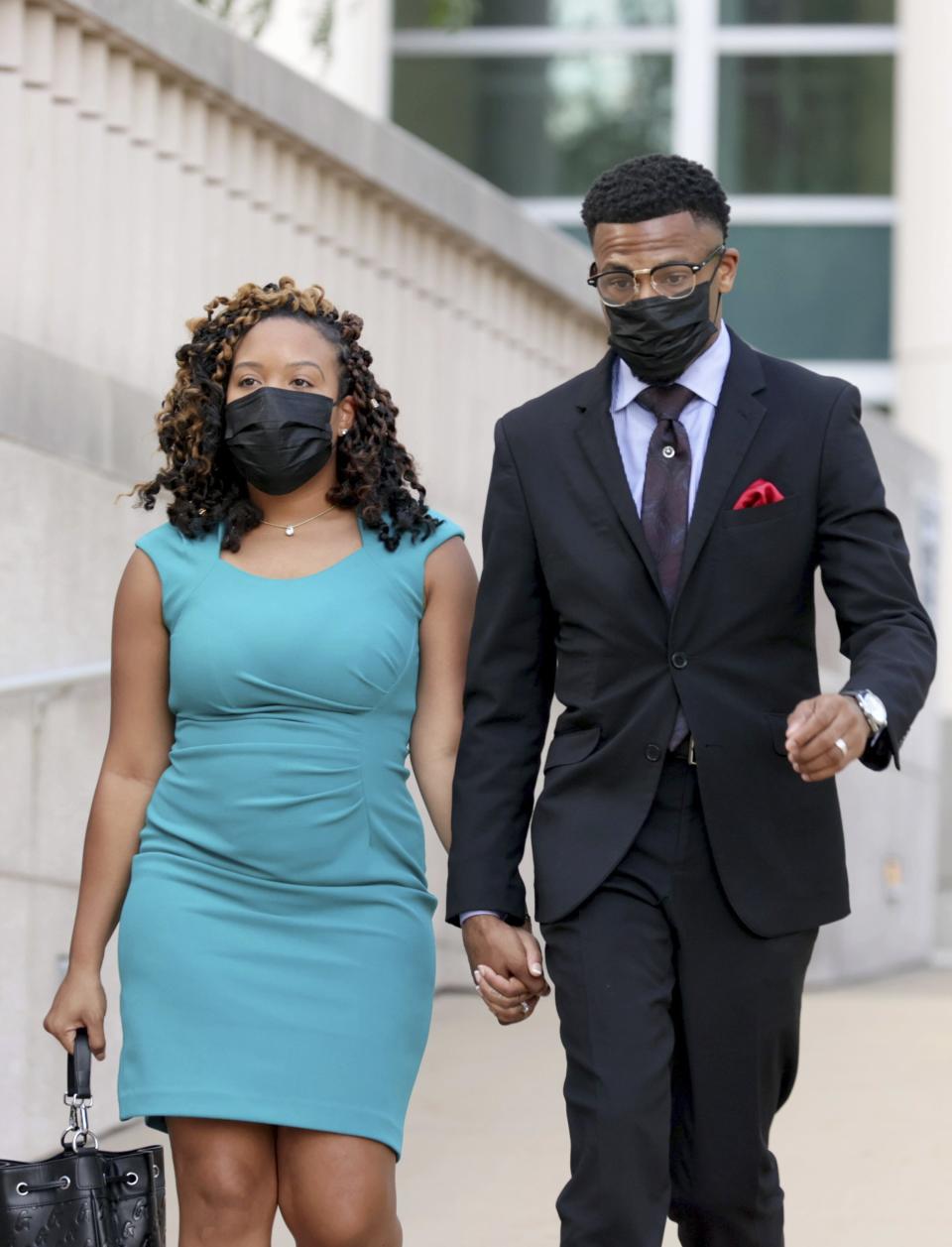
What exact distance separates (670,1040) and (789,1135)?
10.2 feet

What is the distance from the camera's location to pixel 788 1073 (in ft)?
14.0

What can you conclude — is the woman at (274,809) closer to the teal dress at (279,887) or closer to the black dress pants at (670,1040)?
the teal dress at (279,887)

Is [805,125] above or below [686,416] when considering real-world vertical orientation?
above

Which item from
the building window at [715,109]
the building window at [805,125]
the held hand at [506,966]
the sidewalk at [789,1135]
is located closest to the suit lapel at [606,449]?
the held hand at [506,966]

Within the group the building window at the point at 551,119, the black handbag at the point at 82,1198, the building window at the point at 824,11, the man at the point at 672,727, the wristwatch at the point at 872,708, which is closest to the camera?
the wristwatch at the point at 872,708

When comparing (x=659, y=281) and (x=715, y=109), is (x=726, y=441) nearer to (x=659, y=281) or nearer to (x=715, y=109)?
(x=659, y=281)

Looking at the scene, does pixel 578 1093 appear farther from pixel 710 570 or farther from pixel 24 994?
pixel 24 994

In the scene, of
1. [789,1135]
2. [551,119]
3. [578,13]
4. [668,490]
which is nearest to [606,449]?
[668,490]

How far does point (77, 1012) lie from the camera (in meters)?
4.27

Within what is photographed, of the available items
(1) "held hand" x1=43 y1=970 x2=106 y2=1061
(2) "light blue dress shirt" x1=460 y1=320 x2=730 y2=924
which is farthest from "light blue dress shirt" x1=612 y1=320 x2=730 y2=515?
(1) "held hand" x1=43 y1=970 x2=106 y2=1061

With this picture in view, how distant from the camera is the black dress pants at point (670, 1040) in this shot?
4.01 m

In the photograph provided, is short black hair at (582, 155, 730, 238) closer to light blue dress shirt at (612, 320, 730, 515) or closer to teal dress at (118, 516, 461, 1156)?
light blue dress shirt at (612, 320, 730, 515)

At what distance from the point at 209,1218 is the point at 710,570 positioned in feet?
4.50

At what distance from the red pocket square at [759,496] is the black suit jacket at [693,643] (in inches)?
0.4
